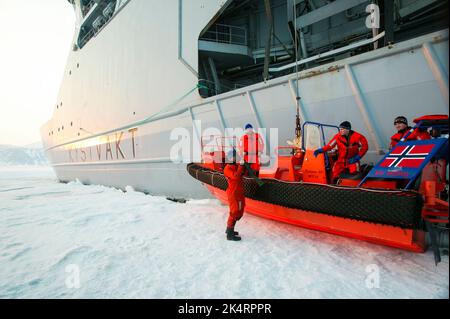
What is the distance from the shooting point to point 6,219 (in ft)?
14.3

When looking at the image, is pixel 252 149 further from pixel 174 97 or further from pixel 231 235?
pixel 174 97

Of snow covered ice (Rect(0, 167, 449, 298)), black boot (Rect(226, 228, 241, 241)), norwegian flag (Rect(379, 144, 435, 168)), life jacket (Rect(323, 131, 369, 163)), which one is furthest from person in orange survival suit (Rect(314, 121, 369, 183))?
black boot (Rect(226, 228, 241, 241))

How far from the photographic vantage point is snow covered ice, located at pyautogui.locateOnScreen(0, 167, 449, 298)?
78.2 inches

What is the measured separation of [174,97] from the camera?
5844 millimetres

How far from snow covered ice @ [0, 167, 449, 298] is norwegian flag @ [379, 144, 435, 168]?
90 cm

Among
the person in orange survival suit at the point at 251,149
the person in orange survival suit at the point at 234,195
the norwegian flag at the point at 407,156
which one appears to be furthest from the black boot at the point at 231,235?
the norwegian flag at the point at 407,156

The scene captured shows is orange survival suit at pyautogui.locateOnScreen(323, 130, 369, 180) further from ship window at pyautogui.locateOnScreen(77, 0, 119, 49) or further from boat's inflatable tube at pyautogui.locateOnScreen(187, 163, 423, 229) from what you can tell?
ship window at pyautogui.locateOnScreen(77, 0, 119, 49)

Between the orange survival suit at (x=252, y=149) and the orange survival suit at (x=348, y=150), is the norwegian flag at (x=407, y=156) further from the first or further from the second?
the orange survival suit at (x=252, y=149)

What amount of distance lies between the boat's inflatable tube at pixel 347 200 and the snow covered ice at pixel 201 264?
45cm

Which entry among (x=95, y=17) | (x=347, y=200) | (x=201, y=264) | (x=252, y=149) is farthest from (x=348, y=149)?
(x=95, y=17)

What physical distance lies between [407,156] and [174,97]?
4.67 metres
